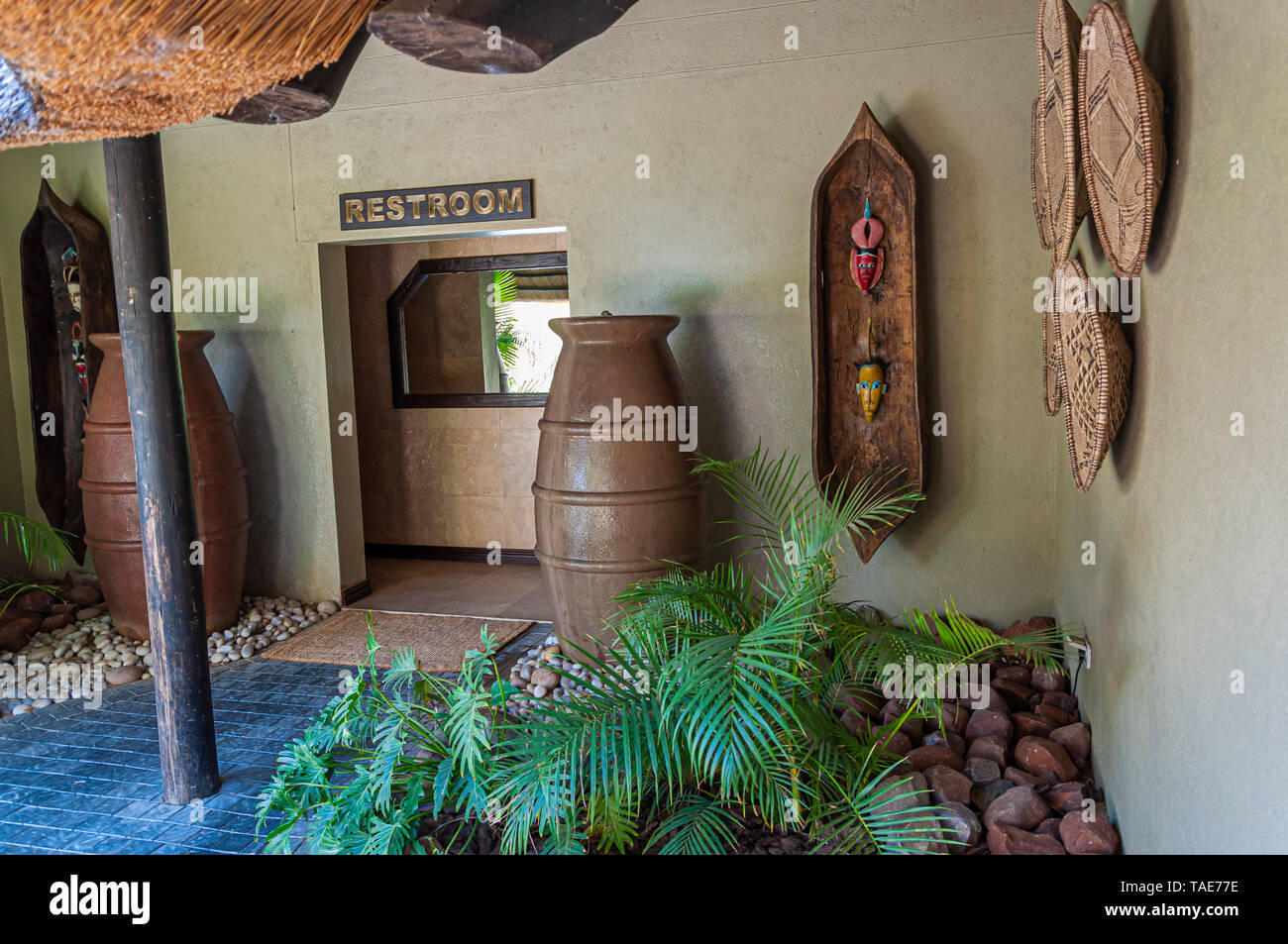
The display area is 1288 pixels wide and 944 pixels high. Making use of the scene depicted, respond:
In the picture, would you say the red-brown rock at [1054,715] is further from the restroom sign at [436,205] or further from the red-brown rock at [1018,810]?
the restroom sign at [436,205]

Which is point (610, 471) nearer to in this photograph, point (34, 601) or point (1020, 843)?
point (1020, 843)

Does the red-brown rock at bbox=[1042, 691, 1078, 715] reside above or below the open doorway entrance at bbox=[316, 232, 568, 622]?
below

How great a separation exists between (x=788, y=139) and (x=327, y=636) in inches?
120

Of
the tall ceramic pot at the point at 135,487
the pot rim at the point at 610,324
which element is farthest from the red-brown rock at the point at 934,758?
the tall ceramic pot at the point at 135,487

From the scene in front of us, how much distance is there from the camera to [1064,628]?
3010mm

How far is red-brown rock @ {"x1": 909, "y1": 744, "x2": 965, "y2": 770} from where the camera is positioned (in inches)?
104

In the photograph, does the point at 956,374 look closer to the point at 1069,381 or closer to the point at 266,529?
the point at 1069,381

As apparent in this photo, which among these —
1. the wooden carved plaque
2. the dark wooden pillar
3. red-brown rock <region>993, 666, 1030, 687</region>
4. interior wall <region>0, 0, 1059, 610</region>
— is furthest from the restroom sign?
red-brown rock <region>993, 666, 1030, 687</region>

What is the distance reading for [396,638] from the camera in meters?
4.47

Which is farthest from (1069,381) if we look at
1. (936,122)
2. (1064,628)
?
(936,122)

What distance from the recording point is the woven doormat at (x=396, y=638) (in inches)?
165

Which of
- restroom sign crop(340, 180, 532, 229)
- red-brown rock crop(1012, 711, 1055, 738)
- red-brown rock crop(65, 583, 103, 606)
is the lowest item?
red-brown rock crop(1012, 711, 1055, 738)

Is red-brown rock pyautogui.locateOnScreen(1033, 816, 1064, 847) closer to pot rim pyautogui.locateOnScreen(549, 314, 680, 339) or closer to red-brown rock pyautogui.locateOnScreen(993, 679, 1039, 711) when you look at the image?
red-brown rock pyautogui.locateOnScreen(993, 679, 1039, 711)

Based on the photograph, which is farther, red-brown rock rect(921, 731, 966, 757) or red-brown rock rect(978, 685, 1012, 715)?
red-brown rock rect(978, 685, 1012, 715)
